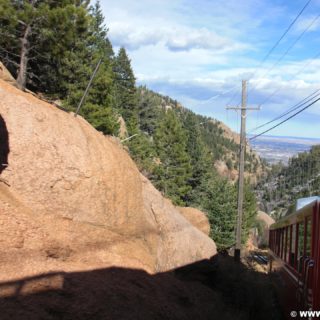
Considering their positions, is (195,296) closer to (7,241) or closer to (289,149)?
(7,241)

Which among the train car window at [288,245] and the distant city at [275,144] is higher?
the distant city at [275,144]

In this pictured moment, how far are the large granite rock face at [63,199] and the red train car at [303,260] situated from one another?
11.8ft

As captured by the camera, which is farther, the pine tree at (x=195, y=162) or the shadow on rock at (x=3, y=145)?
the pine tree at (x=195, y=162)

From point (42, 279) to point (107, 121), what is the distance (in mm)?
25428

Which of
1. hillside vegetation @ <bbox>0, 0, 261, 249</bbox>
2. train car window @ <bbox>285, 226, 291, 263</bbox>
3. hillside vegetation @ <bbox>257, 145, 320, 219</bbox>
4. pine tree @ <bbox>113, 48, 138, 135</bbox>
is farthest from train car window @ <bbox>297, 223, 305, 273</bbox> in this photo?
hillside vegetation @ <bbox>257, 145, 320, 219</bbox>

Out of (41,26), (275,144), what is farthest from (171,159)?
(275,144)

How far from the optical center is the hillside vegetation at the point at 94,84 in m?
20.4

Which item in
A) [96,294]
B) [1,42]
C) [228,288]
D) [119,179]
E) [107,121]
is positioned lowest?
[228,288]

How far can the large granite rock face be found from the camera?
32.9 ft

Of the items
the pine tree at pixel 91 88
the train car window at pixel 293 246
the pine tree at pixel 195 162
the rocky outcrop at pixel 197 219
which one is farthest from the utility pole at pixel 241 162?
the pine tree at pixel 195 162

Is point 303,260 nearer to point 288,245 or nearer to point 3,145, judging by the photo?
point 288,245

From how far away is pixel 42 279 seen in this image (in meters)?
8.89

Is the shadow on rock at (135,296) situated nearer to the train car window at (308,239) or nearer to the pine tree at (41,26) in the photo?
the train car window at (308,239)

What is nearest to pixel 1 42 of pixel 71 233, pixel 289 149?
pixel 71 233
